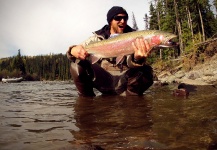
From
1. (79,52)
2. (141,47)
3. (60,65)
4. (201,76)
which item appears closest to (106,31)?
(79,52)

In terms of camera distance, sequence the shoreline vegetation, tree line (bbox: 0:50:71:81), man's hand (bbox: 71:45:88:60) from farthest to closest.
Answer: tree line (bbox: 0:50:71:81) < the shoreline vegetation < man's hand (bbox: 71:45:88:60)

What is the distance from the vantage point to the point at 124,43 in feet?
14.6

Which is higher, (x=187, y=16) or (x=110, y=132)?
(x=187, y=16)

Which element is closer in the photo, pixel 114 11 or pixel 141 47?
pixel 141 47

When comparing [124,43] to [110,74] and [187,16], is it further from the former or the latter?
[187,16]

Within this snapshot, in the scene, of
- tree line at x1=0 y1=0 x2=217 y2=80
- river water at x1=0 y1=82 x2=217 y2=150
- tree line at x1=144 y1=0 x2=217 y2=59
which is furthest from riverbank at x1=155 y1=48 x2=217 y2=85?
tree line at x1=144 y1=0 x2=217 y2=59

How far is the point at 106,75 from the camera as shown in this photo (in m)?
6.13

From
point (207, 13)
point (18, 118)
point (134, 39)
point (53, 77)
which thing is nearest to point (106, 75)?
point (134, 39)

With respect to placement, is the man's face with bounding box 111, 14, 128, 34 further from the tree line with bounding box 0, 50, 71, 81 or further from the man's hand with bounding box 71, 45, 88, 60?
the tree line with bounding box 0, 50, 71, 81

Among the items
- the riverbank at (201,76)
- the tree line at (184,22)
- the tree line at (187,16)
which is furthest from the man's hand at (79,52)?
the tree line at (187,16)

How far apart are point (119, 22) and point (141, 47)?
1877 mm

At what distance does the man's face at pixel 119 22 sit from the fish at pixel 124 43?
132 cm

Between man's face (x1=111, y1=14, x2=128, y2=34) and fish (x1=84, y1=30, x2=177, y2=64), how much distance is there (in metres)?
1.32

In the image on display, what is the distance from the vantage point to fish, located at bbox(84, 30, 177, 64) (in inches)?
157
